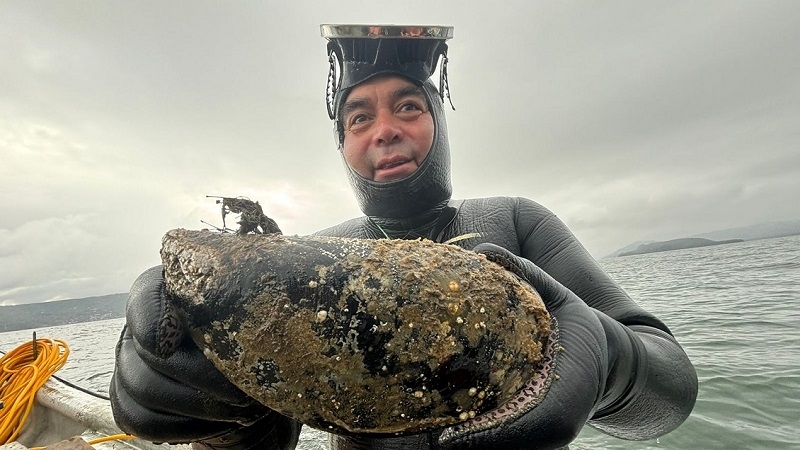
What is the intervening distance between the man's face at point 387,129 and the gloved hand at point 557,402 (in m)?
1.55

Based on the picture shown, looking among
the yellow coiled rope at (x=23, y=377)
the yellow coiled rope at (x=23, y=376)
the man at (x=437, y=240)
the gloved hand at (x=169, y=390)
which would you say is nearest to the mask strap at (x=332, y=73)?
the man at (x=437, y=240)

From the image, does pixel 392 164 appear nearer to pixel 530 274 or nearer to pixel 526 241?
pixel 526 241

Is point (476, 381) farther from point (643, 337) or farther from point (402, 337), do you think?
point (643, 337)

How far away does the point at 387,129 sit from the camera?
257cm

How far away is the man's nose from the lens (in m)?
2.58

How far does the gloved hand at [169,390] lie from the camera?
54.8 inches

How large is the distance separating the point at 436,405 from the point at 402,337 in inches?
10.3

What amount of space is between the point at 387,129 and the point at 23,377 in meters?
8.34

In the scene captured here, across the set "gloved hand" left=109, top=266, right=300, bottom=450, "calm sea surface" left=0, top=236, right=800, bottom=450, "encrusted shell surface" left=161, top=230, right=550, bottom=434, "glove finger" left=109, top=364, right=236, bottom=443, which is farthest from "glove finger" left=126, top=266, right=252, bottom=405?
"calm sea surface" left=0, top=236, right=800, bottom=450

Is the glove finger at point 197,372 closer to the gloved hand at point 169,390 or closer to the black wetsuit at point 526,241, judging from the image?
the gloved hand at point 169,390

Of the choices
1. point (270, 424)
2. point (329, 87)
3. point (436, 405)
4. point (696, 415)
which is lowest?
point (696, 415)

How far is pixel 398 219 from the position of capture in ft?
9.29

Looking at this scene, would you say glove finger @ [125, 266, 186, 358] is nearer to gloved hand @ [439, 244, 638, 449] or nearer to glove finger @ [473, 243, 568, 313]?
gloved hand @ [439, 244, 638, 449]

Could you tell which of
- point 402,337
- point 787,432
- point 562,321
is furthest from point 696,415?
point 402,337
